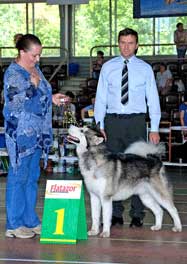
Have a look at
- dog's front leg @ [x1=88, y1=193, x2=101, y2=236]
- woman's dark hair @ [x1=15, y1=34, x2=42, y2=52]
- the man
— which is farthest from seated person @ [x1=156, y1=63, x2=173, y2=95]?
woman's dark hair @ [x1=15, y1=34, x2=42, y2=52]

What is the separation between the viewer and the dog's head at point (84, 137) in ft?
19.9

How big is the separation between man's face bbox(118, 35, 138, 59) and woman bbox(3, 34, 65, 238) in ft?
2.74

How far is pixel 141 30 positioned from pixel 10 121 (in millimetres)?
17164

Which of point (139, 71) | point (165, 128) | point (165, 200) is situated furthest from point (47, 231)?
point (165, 128)

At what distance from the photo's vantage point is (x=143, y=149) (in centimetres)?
636

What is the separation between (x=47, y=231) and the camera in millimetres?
5918

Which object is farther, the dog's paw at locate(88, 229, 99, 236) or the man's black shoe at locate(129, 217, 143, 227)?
the man's black shoe at locate(129, 217, 143, 227)

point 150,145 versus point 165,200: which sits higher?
point 150,145

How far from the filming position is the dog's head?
239 inches

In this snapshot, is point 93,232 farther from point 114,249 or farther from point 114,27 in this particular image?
point 114,27

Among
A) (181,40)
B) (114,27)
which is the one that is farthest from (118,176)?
(114,27)

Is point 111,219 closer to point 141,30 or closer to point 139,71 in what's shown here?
point 139,71

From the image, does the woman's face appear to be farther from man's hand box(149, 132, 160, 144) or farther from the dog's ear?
man's hand box(149, 132, 160, 144)

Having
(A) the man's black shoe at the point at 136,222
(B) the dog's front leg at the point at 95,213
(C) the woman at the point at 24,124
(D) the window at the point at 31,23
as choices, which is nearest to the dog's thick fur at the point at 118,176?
(B) the dog's front leg at the point at 95,213
